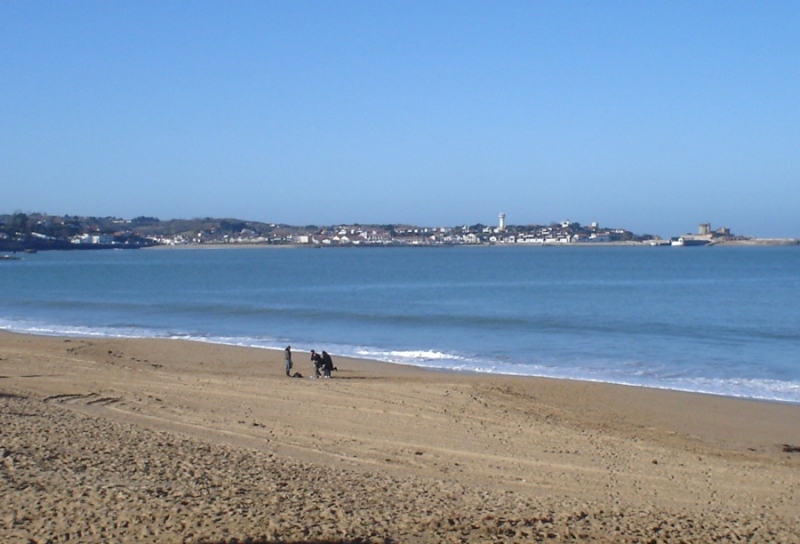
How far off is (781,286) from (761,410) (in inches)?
2017

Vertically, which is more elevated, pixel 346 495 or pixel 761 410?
pixel 346 495

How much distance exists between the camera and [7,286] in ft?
219

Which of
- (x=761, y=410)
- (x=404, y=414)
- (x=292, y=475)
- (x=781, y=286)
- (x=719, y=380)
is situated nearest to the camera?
(x=292, y=475)

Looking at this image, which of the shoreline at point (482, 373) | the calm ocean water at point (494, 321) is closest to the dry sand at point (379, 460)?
the shoreline at point (482, 373)

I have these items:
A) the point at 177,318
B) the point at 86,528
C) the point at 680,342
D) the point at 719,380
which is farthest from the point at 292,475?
the point at 177,318

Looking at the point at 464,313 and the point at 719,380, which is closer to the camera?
the point at 719,380

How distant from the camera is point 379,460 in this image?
1079 cm

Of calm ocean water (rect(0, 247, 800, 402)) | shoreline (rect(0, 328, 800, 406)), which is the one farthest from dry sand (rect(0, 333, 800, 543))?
calm ocean water (rect(0, 247, 800, 402))

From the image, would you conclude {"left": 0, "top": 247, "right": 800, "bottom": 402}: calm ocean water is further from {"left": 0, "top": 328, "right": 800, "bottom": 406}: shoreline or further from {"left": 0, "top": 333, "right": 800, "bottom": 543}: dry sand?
{"left": 0, "top": 333, "right": 800, "bottom": 543}: dry sand

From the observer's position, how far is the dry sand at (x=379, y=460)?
7270 millimetres

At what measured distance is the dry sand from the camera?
727 cm

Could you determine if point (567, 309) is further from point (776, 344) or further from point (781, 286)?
point (781, 286)

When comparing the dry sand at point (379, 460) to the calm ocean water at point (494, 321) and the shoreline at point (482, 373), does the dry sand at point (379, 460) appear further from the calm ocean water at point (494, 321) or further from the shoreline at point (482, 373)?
the calm ocean water at point (494, 321)

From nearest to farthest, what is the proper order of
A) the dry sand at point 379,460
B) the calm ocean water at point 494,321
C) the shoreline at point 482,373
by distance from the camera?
the dry sand at point 379,460 < the shoreline at point 482,373 < the calm ocean water at point 494,321
